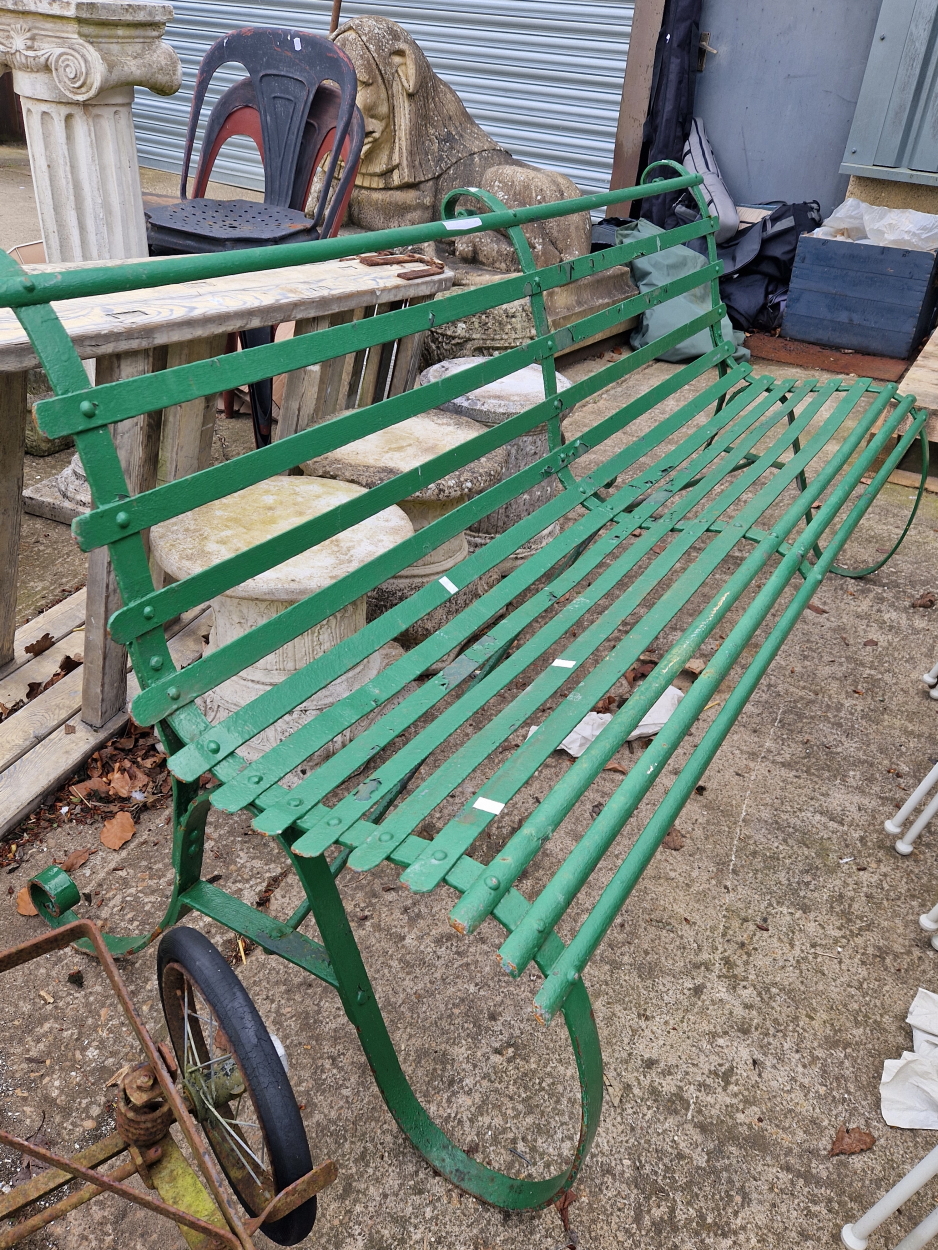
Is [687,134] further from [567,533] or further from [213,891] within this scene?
[213,891]

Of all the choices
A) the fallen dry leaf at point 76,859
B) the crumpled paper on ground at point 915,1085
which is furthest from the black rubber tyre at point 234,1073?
the crumpled paper on ground at point 915,1085

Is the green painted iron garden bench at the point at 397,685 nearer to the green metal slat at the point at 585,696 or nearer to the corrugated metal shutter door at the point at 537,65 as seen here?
the green metal slat at the point at 585,696

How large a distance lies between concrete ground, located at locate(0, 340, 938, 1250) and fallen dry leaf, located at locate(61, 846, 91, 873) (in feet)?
0.11

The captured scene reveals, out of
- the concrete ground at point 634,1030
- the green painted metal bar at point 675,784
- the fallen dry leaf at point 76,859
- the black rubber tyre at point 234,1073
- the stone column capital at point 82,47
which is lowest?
the fallen dry leaf at point 76,859

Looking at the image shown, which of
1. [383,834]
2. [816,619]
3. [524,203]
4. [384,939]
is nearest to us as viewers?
[383,834]

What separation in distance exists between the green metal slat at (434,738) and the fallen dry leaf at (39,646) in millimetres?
1616

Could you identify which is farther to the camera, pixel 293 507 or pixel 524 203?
pixel 524 203

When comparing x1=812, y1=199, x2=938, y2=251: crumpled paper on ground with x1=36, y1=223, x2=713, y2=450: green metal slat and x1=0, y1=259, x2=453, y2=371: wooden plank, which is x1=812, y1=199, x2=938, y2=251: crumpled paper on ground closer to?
x1=0, y1=259, x2=453, y2=371: wooden plank

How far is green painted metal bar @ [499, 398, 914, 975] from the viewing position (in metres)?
1.23

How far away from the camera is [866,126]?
5863mm

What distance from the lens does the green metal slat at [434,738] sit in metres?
1.40

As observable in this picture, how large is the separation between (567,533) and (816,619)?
1.47 m

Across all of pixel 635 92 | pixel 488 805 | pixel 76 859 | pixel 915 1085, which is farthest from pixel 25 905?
pixel 635 92

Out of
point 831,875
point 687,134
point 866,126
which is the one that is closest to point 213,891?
point 831,875
